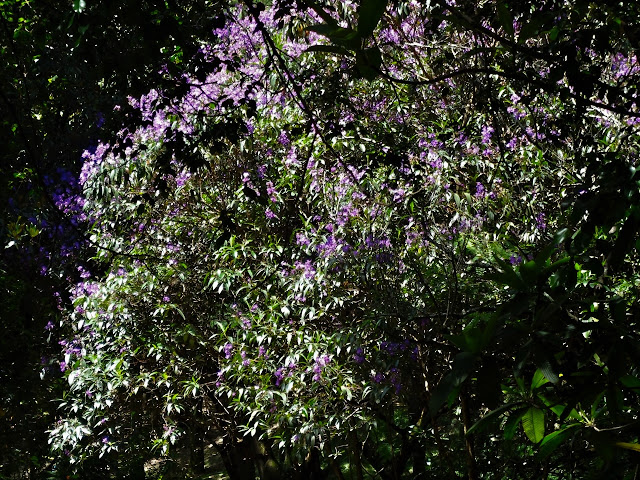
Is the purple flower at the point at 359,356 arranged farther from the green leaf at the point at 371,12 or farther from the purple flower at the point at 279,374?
the green leaf at the point at 371,12

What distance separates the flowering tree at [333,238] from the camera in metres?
3.50

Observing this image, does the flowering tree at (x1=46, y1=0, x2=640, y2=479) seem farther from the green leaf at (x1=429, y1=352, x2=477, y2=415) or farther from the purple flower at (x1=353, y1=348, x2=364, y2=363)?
the green leaf at (x1=429, y1=352, x2=477, y2=415)

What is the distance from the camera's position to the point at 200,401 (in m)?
5.68

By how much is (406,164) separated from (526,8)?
1.52 metres

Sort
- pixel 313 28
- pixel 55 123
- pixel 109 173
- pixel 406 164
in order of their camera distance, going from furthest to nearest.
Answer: pixel 55 123
pixel 109 173
pixel 406 164
pixel 313 28

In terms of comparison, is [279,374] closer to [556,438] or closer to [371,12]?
[556,438]

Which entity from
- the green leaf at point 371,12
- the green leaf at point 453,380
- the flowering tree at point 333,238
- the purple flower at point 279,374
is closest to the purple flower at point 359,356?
→ the flowering tree at point 333,238

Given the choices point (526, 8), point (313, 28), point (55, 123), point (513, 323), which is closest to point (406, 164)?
point (526, 8)

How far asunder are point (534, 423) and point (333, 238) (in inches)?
112

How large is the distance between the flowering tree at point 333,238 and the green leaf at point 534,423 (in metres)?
1.19

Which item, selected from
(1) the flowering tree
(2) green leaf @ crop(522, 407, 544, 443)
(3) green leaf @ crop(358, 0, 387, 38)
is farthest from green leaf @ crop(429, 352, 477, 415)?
(1) the flowering tree

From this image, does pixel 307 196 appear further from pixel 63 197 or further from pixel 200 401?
pixel 63 197

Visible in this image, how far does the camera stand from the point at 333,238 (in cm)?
411

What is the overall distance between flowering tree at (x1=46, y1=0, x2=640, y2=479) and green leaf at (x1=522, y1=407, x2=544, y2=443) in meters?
1.19
